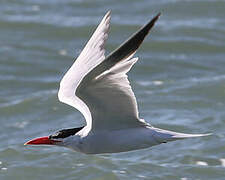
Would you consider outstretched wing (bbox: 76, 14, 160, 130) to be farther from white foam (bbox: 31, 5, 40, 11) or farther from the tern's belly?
white foam (bbox: 31, 5, 40, 11)

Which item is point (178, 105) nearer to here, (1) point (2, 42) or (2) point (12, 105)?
(2) point (12, 105)

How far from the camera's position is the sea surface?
8.37 m

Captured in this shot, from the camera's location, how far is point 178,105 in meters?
10.2

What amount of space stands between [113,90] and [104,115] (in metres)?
0.43

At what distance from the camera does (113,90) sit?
18.6ft

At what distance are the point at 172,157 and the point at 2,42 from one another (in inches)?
236

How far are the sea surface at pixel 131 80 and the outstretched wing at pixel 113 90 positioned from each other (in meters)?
2.11

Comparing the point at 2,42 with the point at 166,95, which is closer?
the point at 166,95

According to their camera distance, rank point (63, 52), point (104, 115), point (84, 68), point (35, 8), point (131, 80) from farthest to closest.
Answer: point (35, 8)
point (63, 52)
point (131, 80)
point (84, 68)
point (104, 115)

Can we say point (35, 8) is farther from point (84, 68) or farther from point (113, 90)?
point (113, 90)

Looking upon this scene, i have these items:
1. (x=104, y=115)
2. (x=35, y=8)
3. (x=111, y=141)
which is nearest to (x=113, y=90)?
(x=104, y=115)

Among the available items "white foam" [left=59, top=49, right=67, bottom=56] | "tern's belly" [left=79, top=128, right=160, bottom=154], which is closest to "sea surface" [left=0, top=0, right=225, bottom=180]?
"white foam" [left=59, top=49, right=67, bottom=56]

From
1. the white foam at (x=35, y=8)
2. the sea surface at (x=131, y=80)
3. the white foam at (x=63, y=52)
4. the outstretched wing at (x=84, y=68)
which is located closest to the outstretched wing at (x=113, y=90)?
the outstretched wing at (x=84, y=68)

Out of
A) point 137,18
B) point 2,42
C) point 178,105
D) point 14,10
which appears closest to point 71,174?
point 178,105
